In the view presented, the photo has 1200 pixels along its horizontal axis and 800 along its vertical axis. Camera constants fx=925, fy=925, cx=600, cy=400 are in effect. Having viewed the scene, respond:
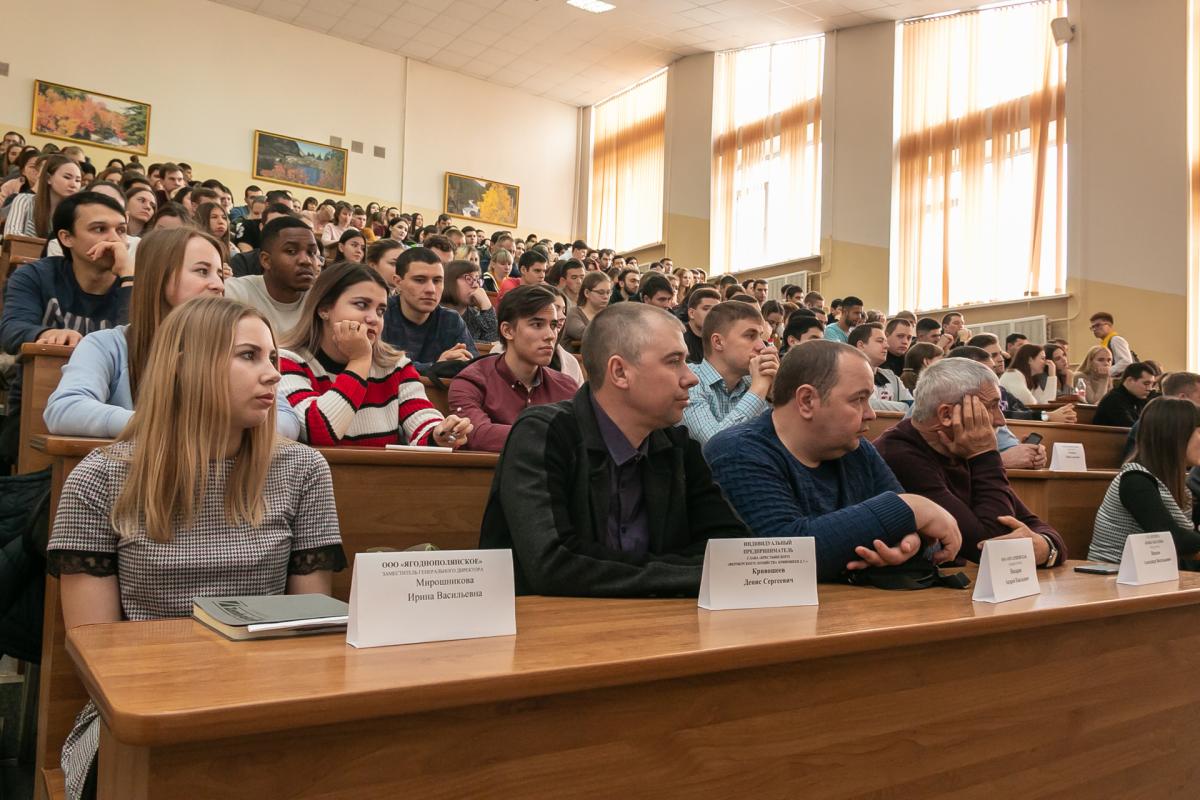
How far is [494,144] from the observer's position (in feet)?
49.0

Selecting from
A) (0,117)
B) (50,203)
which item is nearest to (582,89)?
(0,117)

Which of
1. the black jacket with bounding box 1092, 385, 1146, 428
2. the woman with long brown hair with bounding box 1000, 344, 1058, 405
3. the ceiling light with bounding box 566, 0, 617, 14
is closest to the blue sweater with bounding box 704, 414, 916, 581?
the woman with long brown hair with bounding box 1000, 344, 1058, 405

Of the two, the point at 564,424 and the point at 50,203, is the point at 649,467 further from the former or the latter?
the point at 50,203

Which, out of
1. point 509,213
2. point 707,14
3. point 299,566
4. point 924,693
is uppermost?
point 707,14

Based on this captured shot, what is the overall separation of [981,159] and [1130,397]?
17.3ft

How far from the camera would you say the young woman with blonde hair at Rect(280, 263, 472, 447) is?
7.94 feet

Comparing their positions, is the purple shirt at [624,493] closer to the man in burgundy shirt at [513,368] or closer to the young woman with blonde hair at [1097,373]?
the man in burgundy shirt at [513,368]

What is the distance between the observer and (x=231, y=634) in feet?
3.51

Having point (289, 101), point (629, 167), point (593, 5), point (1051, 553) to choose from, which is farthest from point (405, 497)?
point (629, 167)

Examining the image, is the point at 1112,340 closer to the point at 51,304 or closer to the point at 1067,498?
the point at 1067,498

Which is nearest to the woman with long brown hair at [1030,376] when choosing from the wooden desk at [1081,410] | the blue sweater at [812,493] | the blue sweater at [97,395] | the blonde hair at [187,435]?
the wooden desk at [1081,410]

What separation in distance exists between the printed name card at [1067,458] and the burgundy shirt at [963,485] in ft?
4.65

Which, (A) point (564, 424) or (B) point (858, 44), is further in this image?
(B) point (858, 44)

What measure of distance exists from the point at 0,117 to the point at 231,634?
40.4ft
